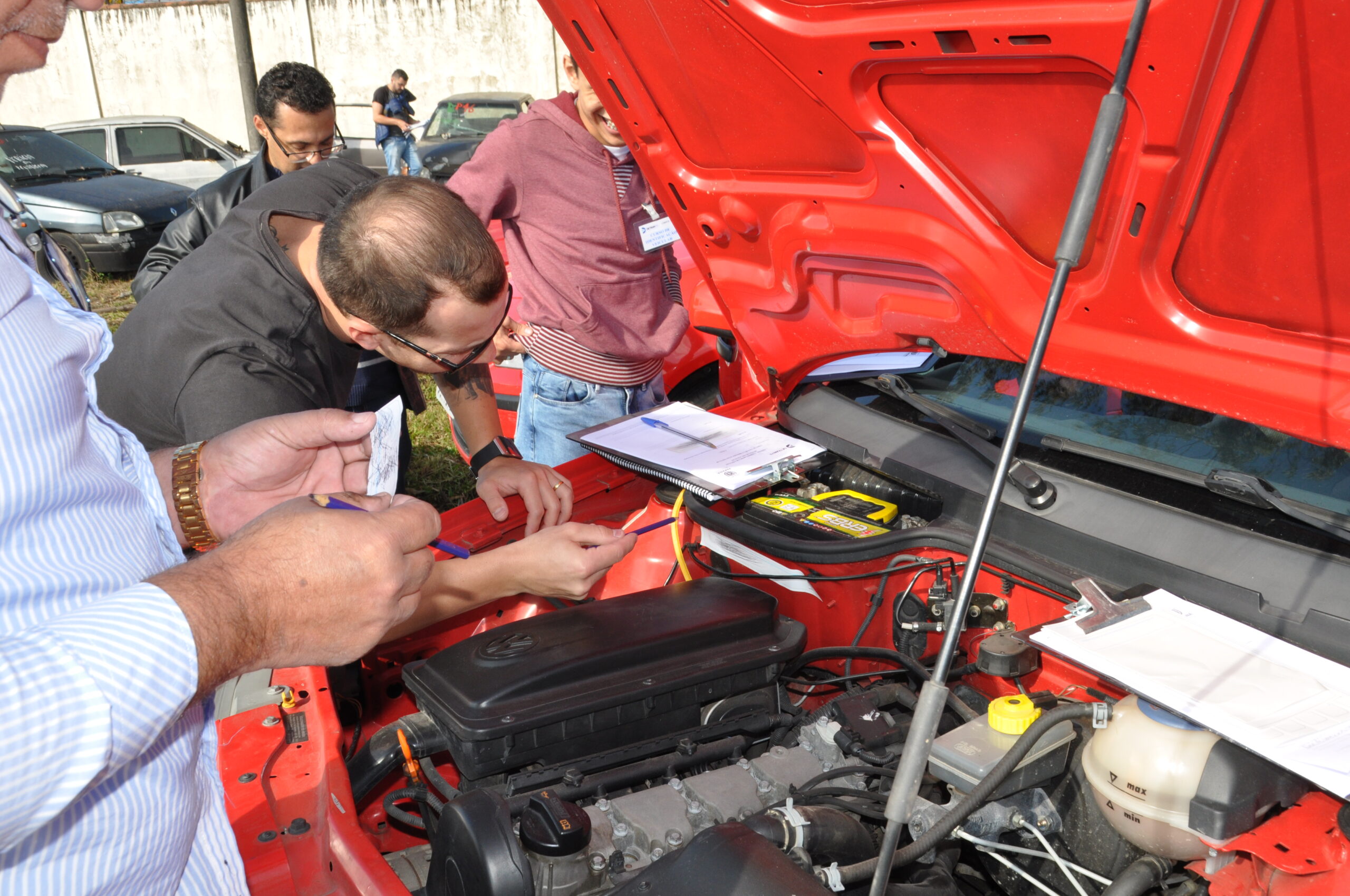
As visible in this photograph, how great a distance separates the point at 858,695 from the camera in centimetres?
147

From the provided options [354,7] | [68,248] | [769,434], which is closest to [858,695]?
[769,434]

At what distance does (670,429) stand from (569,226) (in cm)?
96

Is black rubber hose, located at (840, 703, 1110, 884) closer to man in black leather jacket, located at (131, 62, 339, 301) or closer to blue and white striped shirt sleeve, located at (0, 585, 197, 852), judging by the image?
blue and white striped shirt sleeve, located at (0, 585, 197, 852)

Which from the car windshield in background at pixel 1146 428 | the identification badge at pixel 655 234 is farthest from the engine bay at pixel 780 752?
the identification badge at pixel 655 234

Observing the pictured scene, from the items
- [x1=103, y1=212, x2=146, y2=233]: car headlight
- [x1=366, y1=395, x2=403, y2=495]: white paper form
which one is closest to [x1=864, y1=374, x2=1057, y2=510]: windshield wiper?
[x1=366, y1=395, x2=403, y2=495]: white paper form

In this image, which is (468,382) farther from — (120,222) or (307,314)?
(120,222)

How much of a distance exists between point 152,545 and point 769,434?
4.01ft

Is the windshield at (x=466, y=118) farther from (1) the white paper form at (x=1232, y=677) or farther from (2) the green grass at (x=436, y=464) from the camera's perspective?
(1) the white paper form at (x=1232, y=677)

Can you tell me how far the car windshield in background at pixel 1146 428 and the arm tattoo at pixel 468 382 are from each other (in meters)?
1.05

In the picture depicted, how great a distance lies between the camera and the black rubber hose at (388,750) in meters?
1.47

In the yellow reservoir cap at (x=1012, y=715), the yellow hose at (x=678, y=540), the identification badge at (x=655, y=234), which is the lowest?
the yellow hose at (x=678, y=540)

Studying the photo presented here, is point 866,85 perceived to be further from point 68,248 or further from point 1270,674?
point 68,248

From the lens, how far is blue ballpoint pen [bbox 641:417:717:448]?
2.02m

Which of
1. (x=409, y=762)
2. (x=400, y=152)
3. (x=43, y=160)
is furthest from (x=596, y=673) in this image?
(x=400, y=152)
